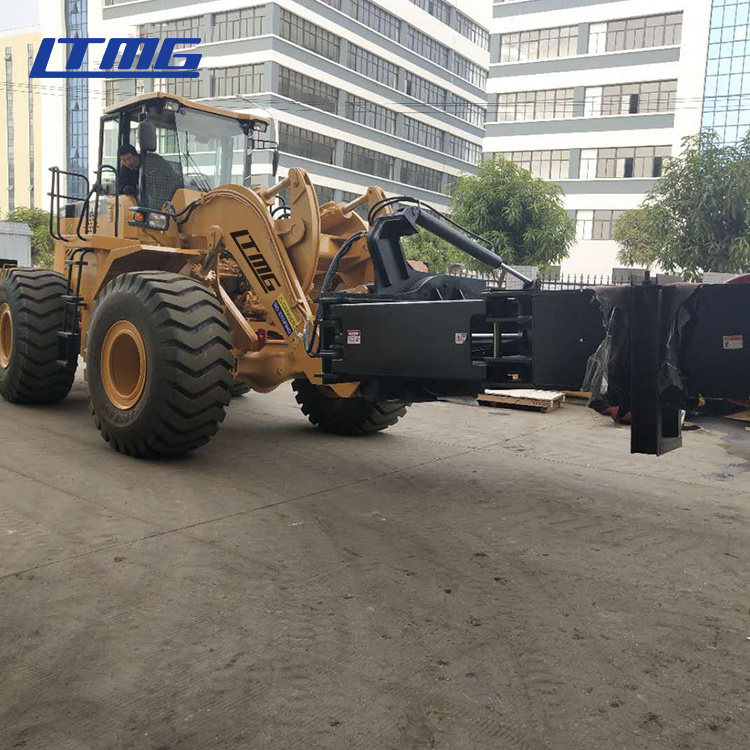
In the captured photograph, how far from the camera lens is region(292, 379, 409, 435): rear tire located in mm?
7480

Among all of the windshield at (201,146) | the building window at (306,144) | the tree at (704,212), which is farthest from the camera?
the building window at (306,144)

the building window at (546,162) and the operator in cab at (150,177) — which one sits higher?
the building window at (546,162)

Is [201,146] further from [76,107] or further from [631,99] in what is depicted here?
[76,107]

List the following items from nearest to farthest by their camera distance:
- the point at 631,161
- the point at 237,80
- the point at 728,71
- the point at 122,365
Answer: the point at 122,365, the point at 728,71, the point at 237,80, the point at 631,161

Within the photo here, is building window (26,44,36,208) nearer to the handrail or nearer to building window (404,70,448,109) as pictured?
building window (404,70,448,109)

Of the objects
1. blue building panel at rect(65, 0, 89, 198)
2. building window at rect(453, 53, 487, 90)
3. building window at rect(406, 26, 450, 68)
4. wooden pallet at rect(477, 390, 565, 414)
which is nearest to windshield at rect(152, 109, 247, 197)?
wooden pallet at rect(477, 390, 565, 414)

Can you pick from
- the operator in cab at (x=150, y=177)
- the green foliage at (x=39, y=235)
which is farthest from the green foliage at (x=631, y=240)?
the green foliage at (x=39, y=235)

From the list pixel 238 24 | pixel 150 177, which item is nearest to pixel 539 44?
pixel 238 24

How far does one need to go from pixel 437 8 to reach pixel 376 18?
10743 mm

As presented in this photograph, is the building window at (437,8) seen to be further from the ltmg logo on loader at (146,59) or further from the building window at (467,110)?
the ltmg logo on loader at (146,59)

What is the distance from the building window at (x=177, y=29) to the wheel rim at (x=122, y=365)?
1743 inches

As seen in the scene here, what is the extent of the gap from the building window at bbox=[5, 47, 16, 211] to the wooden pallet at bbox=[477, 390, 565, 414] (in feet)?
334

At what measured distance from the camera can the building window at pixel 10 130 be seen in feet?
325

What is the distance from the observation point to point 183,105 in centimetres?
745
